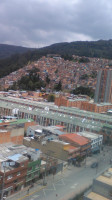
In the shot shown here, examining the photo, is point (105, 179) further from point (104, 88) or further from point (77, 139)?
point (104, 88)

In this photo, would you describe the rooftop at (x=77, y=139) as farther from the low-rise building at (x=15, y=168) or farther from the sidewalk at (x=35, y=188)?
the low-rise building at (x=15, y=168)

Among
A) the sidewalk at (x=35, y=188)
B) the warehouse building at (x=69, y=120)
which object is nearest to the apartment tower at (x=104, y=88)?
the warehouse building at (x=69, y=120)

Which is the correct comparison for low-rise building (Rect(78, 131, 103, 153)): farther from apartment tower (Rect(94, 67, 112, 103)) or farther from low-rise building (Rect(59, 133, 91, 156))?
apartment tower (Rect(94, 67, 112, 103))

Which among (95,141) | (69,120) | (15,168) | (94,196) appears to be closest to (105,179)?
(94,196)

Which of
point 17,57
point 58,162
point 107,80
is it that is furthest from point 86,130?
point 17,57

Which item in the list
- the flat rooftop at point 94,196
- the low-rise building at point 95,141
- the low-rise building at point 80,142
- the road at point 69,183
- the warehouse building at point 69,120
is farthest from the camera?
the warehouse building at point 69,120
